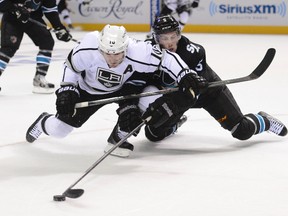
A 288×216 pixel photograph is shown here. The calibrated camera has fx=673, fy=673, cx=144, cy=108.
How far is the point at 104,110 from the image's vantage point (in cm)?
466

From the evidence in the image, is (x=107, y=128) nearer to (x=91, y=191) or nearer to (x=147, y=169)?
(x=147, y=169)

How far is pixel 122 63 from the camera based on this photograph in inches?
125

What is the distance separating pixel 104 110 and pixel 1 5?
50.6 inches

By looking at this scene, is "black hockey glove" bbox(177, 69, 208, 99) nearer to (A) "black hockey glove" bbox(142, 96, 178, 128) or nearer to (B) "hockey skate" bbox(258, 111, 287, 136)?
(A) "black hockey glove" bbox(142, 96, 178, 128)

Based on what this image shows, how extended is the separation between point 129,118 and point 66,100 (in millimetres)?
333

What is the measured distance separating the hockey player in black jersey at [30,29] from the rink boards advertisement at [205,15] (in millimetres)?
5500

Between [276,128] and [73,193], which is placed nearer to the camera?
[73,193]

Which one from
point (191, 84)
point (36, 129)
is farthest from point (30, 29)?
point (191, 84)

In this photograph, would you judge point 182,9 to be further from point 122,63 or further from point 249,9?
point 122,63

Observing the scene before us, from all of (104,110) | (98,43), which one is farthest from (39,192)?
(104,110)

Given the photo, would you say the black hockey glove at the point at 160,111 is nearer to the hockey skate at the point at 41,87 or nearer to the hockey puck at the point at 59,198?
the hockey puck at the point at 59,198

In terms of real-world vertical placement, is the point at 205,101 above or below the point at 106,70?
below

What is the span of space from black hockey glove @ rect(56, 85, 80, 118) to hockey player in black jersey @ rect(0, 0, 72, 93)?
6.83ft

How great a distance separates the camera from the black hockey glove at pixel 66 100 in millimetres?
3141
